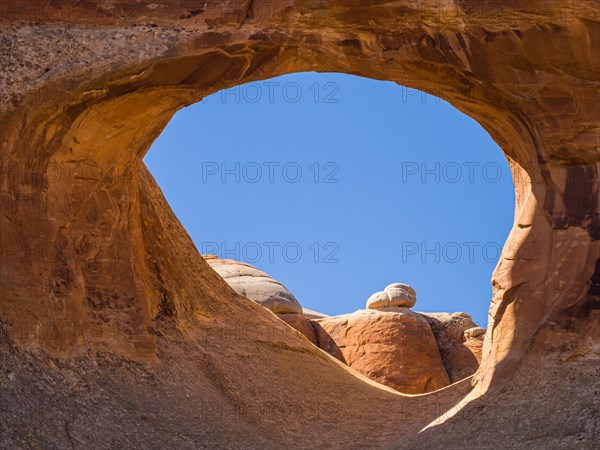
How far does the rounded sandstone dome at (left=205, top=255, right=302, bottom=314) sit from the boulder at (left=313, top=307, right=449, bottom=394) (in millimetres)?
1251

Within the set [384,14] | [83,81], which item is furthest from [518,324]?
[83,81]

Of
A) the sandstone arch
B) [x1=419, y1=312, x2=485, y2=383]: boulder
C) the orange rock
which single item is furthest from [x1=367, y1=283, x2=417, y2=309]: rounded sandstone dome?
the sandstone arch

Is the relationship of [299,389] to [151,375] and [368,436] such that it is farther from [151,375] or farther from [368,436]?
[151,375]

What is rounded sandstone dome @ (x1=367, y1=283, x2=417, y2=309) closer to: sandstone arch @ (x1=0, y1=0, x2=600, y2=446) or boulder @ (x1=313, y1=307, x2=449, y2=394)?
boulder @ (x1=313, y1=307, x2=449, y2=394)

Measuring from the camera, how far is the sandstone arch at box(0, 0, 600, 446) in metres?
12.0

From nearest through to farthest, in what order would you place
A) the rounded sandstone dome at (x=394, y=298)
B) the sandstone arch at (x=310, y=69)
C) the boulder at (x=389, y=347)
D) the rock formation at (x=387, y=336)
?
the sandstone arch at (x=310, y=69)
the boulder at (x=389, y=347)
the rock formation at (x=387, y=336)
the rounded sandstone dome at (x=394, y=298)

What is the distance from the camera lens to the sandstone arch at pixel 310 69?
1195 centimetres

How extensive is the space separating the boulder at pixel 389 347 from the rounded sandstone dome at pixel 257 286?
4.11 ft

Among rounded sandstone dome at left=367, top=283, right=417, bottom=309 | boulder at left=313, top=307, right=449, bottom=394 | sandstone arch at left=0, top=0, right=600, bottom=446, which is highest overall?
sandstone arch at left=0, top=0, right=600, bottom=446

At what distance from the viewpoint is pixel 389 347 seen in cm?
2464

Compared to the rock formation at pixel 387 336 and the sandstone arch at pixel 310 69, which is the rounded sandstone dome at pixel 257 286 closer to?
the rock formation at pixel 387 336

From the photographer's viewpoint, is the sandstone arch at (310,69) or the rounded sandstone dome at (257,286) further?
the rounded sandstone dome at (257,286)

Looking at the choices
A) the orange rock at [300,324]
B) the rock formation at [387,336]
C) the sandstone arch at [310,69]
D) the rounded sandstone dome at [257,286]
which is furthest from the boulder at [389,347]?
the sandstone arch at [310,69]

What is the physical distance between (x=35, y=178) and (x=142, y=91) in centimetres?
187
